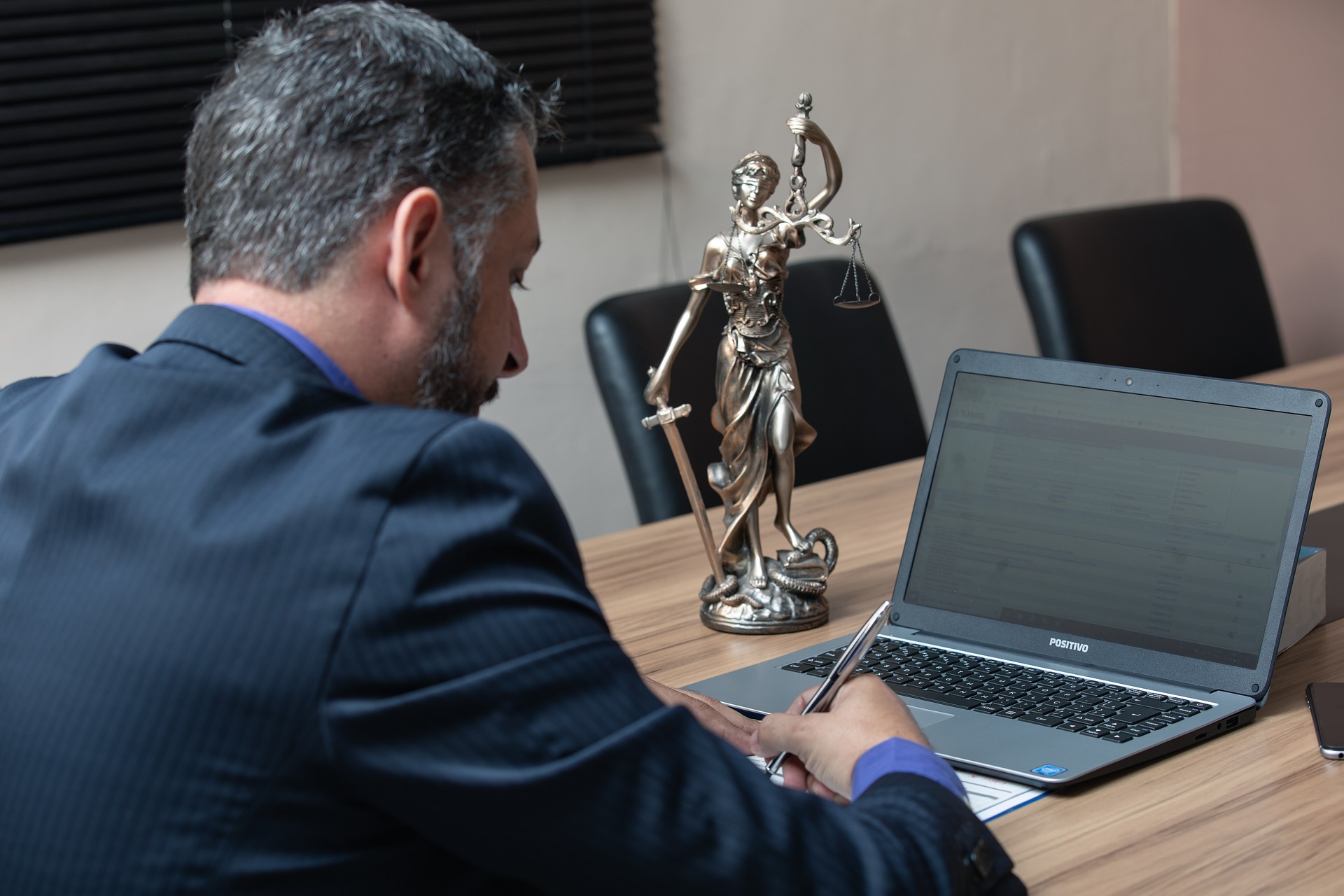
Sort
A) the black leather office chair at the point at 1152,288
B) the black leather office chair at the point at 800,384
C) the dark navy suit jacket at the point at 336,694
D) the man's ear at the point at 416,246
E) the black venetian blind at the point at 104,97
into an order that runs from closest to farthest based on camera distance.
Answer: the dark navy suit jacket at the point at 336,694, the man's ear at the point at 416,246, the black leather office chair at the point at 800,384, the black venetian blind at the point at 104,97, the black leather office chair at the point at 1152,288

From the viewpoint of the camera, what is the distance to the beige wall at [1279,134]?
3359 mm

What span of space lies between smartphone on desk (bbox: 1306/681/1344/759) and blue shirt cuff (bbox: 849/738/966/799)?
0.29 meters

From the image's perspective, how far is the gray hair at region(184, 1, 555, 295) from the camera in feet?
2.44

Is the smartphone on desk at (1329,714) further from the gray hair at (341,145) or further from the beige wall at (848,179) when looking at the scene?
the beige wall at (848,179)

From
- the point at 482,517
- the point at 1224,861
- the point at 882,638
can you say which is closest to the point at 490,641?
the point at 482,517

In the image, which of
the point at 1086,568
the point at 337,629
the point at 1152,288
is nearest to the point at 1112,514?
the point at 1086,568

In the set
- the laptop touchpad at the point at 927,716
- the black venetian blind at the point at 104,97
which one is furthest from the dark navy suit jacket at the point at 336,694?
the black venetian blind at the point at 104,97

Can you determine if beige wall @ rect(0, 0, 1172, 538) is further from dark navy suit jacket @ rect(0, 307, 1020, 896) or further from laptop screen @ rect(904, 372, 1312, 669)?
dark navy suit jacket @ rect(0, 307, 1020, 896)

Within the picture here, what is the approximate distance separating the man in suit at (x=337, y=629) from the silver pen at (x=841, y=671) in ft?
0.59

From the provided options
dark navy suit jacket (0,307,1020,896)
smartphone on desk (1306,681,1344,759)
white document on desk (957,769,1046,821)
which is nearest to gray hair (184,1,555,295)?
dark navy suit jacket (0,307,1020,896)

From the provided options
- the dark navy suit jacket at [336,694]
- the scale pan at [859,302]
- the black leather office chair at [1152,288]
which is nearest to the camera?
the dark navy suit jacket at [336,694]

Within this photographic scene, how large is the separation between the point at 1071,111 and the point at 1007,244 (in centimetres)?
35

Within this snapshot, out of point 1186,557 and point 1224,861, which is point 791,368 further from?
point 1224,861

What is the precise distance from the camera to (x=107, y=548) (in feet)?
2.20
